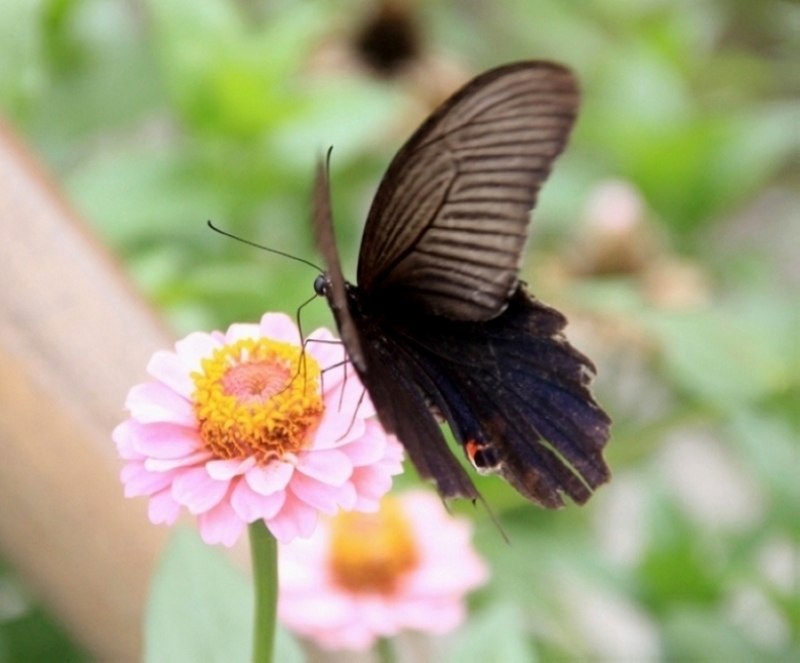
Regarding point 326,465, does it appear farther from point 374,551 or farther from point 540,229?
point 540,229

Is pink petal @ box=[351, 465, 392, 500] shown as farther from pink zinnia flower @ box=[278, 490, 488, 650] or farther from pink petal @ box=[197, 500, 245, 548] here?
pink zinnia flower @ box=[278, 490, 488, 650]

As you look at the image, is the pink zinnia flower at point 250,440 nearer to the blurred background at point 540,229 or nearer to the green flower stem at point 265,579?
the green flower stem at point 265,579

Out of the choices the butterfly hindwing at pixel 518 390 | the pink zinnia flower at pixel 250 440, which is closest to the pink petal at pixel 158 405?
the pink zinnia flower at pixel 250 440

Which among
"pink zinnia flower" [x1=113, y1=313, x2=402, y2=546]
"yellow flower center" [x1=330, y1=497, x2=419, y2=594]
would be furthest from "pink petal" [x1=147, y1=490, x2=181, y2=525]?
"yellow flower center" [x1=330, y1=497, x2=419, y2=594]

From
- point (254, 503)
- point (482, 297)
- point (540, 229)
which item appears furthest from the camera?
point (540, 229)

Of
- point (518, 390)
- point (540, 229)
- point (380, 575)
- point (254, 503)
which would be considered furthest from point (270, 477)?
point (540, 229)

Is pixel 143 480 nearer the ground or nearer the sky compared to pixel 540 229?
nearer the sky

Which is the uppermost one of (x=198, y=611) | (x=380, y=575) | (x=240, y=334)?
(x=240, y=334)

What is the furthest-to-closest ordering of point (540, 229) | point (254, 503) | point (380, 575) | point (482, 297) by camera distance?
point (540, 229) < point (380, 575) < point (482, 297) < point (254, 503)
